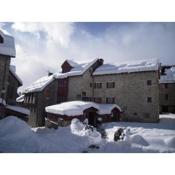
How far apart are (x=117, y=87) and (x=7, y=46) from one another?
21.3 ft

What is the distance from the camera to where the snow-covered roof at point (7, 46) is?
21.4ft

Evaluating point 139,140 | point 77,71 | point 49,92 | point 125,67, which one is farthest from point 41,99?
point 139,140

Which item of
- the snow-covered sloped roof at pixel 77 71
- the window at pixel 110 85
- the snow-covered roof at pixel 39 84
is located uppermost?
the snow-covered sloped roof at pixel 77 71

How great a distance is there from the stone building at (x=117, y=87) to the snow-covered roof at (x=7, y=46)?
330cm

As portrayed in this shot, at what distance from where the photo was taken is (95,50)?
6.60 metres

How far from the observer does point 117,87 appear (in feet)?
37.2

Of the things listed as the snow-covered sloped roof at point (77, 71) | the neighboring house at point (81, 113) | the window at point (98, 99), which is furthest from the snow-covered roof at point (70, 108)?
the snow-covered sloped roof at point (77, 71)

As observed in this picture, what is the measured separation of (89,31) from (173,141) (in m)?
3.98

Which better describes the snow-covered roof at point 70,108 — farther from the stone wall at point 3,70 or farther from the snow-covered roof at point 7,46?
the snow-covered roof at point 7,46

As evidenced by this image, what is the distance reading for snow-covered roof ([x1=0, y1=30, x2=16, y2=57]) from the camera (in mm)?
6516

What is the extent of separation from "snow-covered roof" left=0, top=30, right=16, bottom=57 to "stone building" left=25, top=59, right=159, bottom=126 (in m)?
3.30

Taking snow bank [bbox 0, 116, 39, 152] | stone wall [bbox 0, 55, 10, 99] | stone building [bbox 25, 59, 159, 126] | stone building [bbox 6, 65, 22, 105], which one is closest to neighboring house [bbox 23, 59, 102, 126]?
stone building [bbox 25, 59, 159, 126]

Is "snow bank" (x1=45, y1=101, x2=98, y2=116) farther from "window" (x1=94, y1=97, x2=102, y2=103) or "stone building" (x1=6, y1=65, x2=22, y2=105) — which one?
"window" (x1=94, y1=97, x2=102, y2=103)
